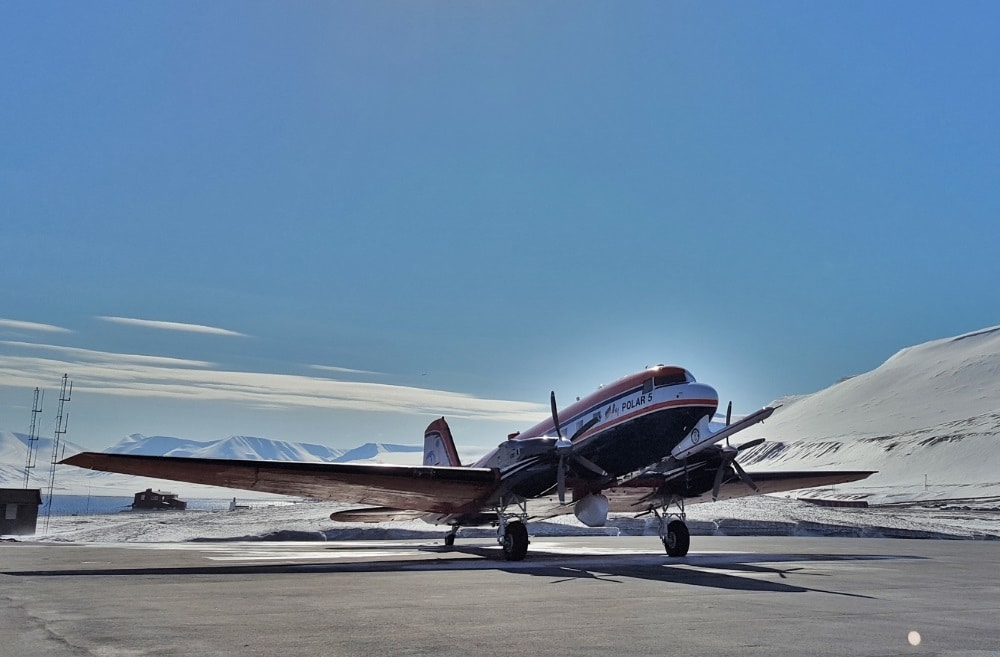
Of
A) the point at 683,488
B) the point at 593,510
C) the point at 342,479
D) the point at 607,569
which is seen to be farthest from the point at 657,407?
the point at 342,479

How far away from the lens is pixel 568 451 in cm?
2653

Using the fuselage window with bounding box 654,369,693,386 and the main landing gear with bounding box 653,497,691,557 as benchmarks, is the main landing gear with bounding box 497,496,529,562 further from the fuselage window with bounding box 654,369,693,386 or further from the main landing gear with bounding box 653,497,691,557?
the fuselage window with bounding box 654,369,693,386

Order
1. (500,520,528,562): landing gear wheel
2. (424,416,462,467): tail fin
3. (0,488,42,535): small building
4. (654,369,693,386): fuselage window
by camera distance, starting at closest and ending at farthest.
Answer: (654,369,693,386): fuselage window, (500,520,528,562): landing gear wheel, (424,416,462,467): tail fin, (0,488,42,535): small building

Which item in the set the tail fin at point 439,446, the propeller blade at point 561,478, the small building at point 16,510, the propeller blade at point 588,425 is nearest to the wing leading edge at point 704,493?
the propeller blade at point 588,425

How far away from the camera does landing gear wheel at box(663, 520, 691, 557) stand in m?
28.6

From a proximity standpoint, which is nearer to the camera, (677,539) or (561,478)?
(561,478)

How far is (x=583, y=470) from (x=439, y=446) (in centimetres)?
1456

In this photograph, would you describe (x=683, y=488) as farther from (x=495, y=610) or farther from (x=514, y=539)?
(x=495, y=610)

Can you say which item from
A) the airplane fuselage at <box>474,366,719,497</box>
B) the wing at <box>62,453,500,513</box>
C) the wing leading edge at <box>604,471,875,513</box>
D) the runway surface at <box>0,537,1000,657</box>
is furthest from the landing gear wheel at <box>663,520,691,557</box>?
the wing at <box>62,453,500,513</box>

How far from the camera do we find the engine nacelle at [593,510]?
27.7 metres

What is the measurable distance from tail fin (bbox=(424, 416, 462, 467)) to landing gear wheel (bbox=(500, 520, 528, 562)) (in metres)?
11.9

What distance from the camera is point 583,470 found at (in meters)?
27.8

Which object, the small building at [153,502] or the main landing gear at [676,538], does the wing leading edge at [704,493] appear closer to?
the main landing gear at [676,538]

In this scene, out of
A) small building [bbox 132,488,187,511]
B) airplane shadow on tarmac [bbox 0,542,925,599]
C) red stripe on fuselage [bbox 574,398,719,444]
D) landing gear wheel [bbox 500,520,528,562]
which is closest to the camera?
airplane shadow on tarmac [bbox 0,542,925,599]
